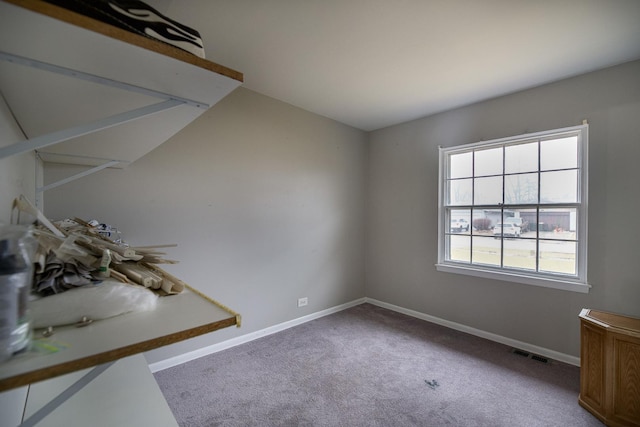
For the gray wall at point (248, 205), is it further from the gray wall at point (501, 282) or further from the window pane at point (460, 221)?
the window pane at point (460, 221)

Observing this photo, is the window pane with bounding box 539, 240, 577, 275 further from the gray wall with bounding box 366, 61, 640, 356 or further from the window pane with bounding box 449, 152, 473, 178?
the window pane with bounding box 449, 152, 473, 178

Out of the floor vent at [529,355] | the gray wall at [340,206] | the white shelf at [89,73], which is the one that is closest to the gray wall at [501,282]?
the gray wall at [340,206]

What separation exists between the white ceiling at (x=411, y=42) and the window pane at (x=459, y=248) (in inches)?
62.7

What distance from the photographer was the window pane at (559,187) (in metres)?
2.44

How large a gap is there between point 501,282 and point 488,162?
1.32 meters

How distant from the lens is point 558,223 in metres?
2.51

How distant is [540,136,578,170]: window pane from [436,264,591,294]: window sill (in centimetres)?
107

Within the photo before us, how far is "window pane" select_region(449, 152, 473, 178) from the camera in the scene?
10.2 feet

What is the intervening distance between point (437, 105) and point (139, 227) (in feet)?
10.8

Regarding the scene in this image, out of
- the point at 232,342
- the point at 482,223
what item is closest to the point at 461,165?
the point at 482,223

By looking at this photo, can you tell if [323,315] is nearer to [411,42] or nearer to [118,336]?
[411,42]

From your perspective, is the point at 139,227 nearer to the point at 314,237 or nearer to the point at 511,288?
the point at 314,237

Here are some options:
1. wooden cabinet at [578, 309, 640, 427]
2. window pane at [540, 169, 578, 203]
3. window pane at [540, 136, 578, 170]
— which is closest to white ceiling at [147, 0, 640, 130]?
window pane at [540, 136, 578, 170]

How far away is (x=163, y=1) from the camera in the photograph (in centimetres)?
153
